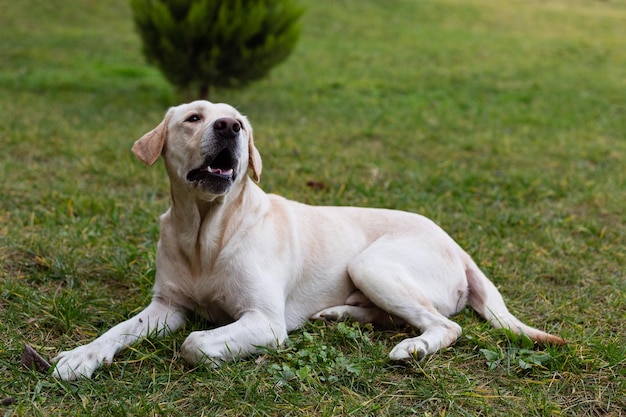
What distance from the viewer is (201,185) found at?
3.38 m

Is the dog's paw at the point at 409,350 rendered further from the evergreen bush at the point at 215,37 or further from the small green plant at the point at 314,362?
the evergreen bush at the point at 215,37

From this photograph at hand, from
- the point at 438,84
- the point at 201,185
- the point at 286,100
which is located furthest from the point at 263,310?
the point at 438,84

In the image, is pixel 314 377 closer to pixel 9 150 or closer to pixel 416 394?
pixel 416 394

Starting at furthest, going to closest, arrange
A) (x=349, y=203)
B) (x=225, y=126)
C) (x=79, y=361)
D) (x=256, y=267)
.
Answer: (x=349, y=203), (x=256, y=267), (x=225, y=126), (x=79, y=361)

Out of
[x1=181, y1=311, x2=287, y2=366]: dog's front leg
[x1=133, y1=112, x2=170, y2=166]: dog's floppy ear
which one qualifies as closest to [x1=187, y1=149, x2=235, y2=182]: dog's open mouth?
[x1=133, y1=112, x2=170, y2=166]: dog's floppy ear

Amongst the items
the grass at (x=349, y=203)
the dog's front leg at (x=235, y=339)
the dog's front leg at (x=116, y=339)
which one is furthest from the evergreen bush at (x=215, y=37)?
the dog's front leg at (x=235, y=339)

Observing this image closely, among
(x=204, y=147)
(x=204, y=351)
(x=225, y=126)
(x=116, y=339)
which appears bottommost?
(x=116, y=339)

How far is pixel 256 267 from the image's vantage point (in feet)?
11.5

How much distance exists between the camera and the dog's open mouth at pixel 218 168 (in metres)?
3.36

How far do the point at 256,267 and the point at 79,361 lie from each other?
94 centimetres

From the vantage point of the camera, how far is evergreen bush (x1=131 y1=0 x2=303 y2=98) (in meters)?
9.55

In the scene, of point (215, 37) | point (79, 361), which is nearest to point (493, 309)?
point (79, 361)

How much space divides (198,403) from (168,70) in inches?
306

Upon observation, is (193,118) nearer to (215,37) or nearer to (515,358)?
(515,358)
